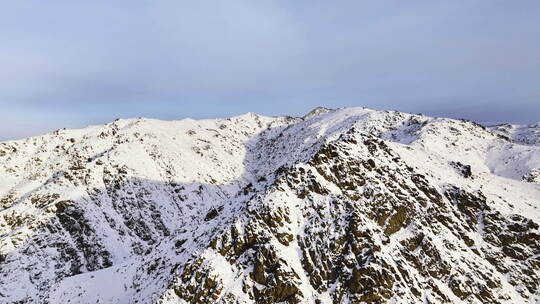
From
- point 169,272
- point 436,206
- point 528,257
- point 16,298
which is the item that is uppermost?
point 436,206

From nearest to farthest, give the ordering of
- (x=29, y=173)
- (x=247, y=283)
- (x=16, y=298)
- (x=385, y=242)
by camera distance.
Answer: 1. (x=247, y=283)
2. (x=385, y=242)
3. (x=16, y=298)
4. (x=29, y=173)

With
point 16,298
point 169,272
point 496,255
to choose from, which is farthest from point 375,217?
point 16,298

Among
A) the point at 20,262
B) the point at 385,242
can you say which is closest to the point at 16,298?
the point at 20,262

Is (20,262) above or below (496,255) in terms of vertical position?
below

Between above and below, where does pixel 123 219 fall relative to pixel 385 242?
below

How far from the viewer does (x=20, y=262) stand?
98.9 metres

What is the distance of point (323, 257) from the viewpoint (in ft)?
164

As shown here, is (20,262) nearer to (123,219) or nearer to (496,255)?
(123,219)

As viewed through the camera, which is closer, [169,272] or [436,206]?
[169,272]

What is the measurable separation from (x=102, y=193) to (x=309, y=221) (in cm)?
9232

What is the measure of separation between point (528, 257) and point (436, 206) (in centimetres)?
1448

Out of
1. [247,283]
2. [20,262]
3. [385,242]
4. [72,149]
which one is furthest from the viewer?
[72,149]

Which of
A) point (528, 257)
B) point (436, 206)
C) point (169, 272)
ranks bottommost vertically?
point (528, 257)

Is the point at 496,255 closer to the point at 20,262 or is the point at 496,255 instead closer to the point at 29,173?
the point at 20,262
